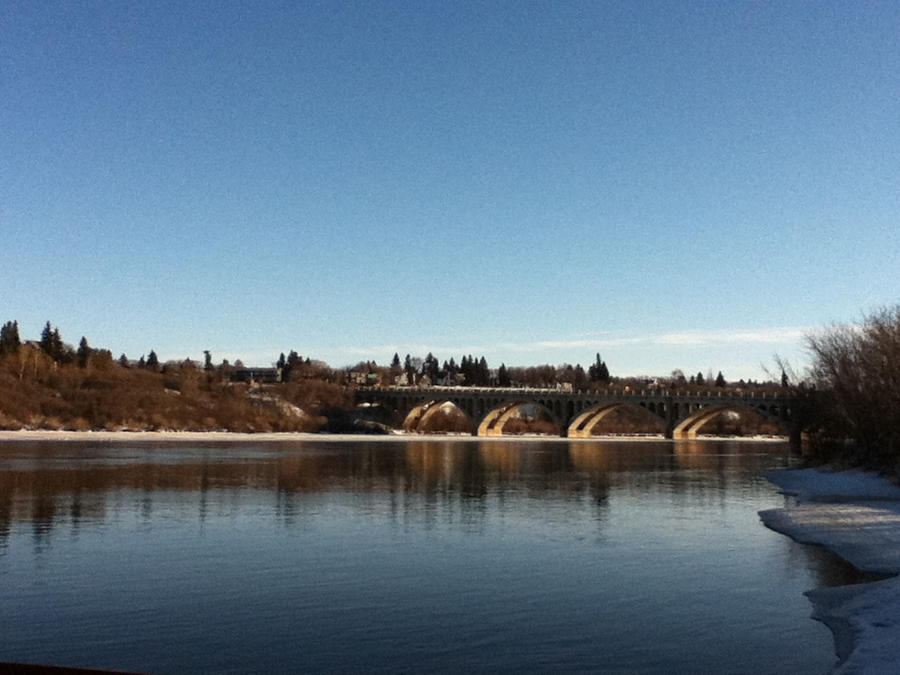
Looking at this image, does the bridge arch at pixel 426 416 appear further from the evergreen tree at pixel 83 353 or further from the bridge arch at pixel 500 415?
the evergreen tree at pixel 83 353

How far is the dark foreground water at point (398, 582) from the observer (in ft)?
44.1

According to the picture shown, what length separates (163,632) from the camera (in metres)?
14.3

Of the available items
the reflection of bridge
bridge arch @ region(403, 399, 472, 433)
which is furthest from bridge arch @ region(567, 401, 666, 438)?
bridge arch @ region(403, 399, 472, 433)

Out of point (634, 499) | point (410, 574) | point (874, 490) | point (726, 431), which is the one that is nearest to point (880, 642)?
point (410, 574)

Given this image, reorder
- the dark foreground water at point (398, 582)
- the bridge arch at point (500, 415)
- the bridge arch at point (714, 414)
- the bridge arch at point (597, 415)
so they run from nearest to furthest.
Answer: the dark foreground water at point (398, 582) → the bridge arch at point (714, 414) → the bridge arch at point (597, 415) → the bridge arch at point (500, 415)

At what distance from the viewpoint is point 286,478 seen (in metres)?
47.1

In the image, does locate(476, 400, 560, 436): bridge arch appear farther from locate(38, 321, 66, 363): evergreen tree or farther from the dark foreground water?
the dark foreground water

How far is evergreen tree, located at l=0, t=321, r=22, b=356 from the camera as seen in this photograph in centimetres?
14512

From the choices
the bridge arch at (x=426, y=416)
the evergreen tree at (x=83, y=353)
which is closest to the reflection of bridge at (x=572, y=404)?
the bridge arch at (x=426, y=416)

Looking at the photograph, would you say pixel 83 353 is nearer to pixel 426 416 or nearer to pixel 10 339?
pixel 10 339

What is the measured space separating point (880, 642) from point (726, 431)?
17514cm

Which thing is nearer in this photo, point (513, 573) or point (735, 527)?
point (513, 573)

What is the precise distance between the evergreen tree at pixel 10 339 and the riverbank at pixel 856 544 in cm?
12886

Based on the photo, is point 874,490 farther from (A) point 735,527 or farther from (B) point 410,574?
(B) point 410,574
